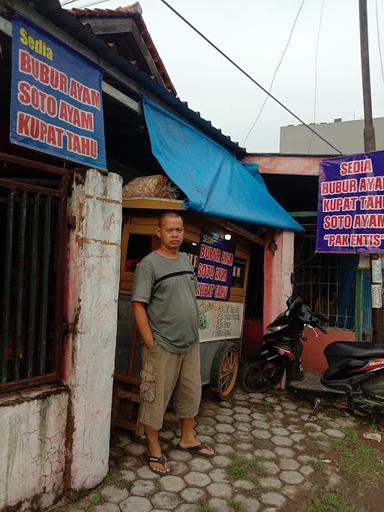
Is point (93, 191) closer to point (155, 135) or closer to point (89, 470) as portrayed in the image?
point (155, 135)

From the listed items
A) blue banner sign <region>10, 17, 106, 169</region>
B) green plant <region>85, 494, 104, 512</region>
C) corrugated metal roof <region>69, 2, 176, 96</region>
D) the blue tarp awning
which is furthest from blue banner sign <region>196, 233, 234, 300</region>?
corrugated metal roof <region>69, 2, 176, 96</region>

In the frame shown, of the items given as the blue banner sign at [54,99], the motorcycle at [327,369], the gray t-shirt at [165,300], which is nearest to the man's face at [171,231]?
the gray t-shirt at [165,300]

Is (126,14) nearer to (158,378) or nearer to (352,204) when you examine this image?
(352,204)

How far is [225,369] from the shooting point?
5.34 m

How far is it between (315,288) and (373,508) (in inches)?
164

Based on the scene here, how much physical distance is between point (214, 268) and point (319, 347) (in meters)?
2.61

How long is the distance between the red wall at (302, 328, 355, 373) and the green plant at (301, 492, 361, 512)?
3409 mm

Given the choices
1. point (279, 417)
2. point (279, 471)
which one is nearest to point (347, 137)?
point (279, 417)

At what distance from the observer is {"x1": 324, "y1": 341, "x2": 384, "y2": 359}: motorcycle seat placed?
478cm

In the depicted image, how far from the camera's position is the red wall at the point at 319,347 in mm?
6488

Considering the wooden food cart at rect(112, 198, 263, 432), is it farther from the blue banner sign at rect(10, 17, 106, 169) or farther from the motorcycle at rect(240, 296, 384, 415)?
the blue banner sign at rect(10, 17, 106, 169)

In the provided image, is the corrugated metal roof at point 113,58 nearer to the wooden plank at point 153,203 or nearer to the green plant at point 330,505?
the wooden plank at point 153,203

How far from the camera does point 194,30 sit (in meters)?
5.05

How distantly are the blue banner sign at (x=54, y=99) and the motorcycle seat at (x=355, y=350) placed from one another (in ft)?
11.4
